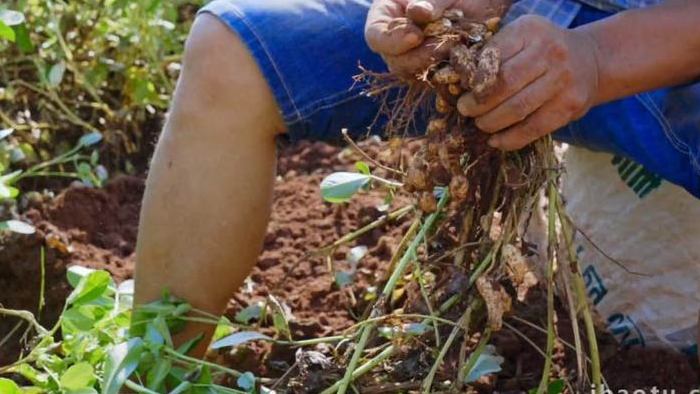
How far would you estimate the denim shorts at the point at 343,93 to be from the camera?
1567mm

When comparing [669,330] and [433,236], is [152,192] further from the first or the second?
[669,330]

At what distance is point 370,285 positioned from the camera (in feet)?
6.59

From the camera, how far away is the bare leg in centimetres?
158

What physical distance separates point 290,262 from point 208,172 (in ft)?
1.92

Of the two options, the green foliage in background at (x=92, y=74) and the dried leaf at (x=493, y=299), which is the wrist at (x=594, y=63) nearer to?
the dried leaf at (x=493, y=299)

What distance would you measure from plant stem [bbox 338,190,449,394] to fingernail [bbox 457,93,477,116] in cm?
15

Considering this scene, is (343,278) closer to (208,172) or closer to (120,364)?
(208,172)

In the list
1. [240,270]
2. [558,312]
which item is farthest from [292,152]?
[240,270]

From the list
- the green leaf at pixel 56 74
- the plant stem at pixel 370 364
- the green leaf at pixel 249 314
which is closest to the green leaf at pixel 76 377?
the plant stem at pixel 370 364

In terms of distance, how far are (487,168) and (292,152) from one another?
1.13 meters

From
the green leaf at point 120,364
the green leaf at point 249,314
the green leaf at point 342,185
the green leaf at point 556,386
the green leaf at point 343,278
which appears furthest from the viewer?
the green leaf at point 343,278

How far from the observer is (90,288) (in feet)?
5.19

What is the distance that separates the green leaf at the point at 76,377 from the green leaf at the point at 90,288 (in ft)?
Answer: 0.46

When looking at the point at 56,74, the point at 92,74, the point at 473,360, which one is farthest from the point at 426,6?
the point at 92,74
